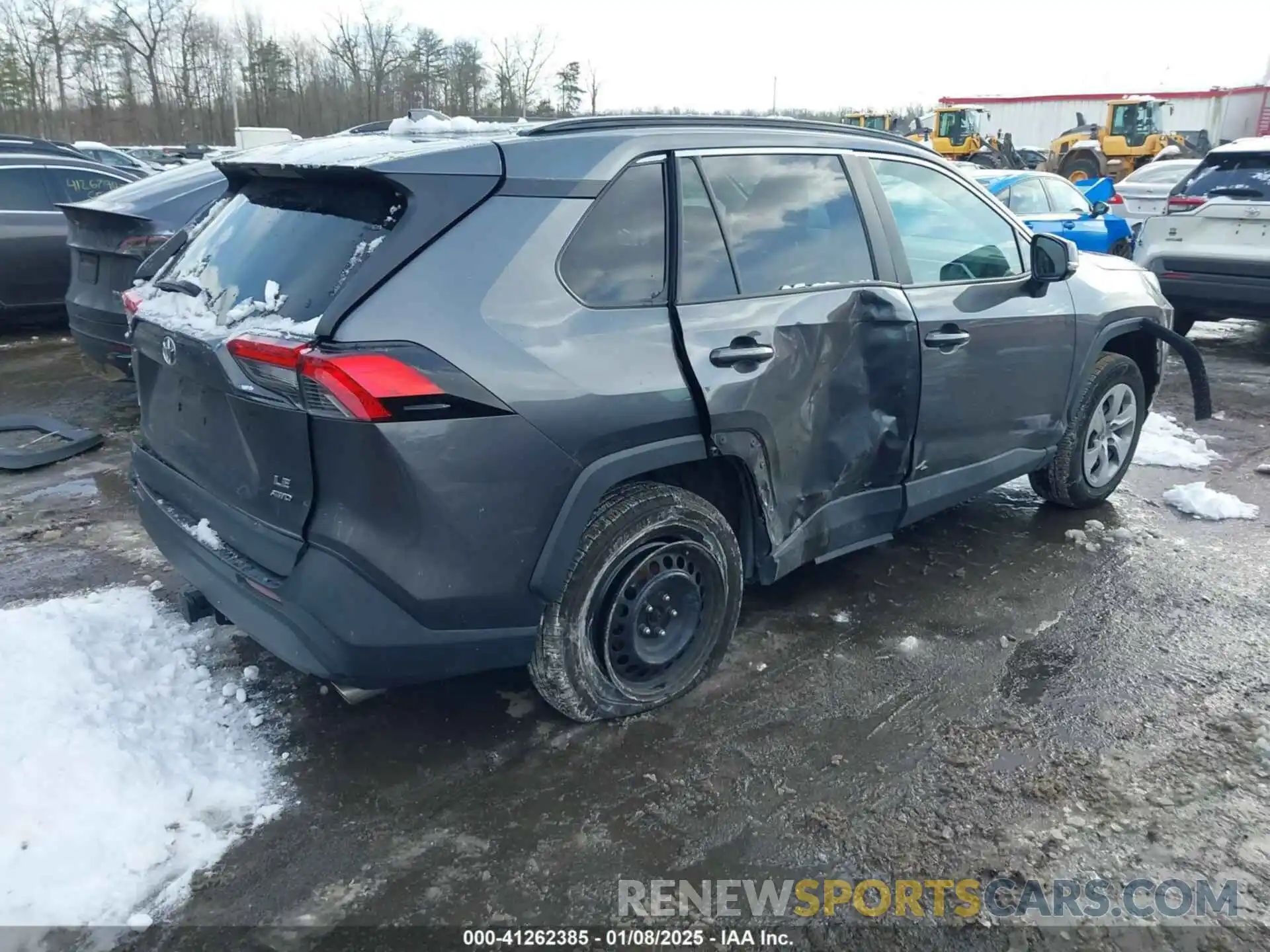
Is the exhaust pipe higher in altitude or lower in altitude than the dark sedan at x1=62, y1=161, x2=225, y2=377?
lower

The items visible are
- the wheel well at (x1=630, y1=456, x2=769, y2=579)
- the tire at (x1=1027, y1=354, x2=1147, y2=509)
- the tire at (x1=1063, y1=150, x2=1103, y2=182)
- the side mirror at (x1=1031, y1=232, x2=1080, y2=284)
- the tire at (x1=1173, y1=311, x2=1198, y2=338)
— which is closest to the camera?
the wheel well at (x1=630, y1=456, x2=769, y2=579)

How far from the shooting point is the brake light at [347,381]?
231 cm

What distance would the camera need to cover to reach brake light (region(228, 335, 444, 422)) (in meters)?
2.31

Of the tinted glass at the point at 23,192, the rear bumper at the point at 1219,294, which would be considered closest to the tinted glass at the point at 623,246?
the rear bumper at the point at 1219,294

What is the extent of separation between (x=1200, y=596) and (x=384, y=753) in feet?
11.7

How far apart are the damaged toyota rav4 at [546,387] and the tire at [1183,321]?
6.52 meters

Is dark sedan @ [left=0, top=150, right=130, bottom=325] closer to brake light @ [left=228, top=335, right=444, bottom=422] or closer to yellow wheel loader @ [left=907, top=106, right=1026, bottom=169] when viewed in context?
brake light @ [left=228, top=335, right=444, bottom=422]

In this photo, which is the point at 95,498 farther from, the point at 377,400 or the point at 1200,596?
the point at 1200,596

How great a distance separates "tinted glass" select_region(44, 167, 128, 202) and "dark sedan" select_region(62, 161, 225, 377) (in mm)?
2951

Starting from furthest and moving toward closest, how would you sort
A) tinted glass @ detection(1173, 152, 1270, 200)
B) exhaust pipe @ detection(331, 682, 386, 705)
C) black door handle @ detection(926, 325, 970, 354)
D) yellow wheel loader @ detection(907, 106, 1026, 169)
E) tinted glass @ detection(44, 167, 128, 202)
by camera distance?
yellow wheel loader @ detection(907, 106, 1026, 169)
tinted glass @ detection(44, 167, 128, 202)
tinted glass @ detection(1173, 152, 1270, 200)
black door handle @ detection(926, 325, 970, 354)
exhaust pipe @ detection(331, 682, 386, 705)

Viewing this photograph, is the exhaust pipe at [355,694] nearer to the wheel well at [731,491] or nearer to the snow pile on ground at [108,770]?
the snow pile on ground at [108,770]

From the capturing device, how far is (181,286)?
9.76ft

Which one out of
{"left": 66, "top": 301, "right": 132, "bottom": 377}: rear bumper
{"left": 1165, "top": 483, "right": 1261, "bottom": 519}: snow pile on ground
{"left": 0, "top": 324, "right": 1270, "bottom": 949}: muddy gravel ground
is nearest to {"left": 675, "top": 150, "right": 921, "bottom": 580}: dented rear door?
{"left": 0, "top": 324, "right": 1270, "bottom": 949}: muddy gravel ground

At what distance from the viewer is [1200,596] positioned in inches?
161
